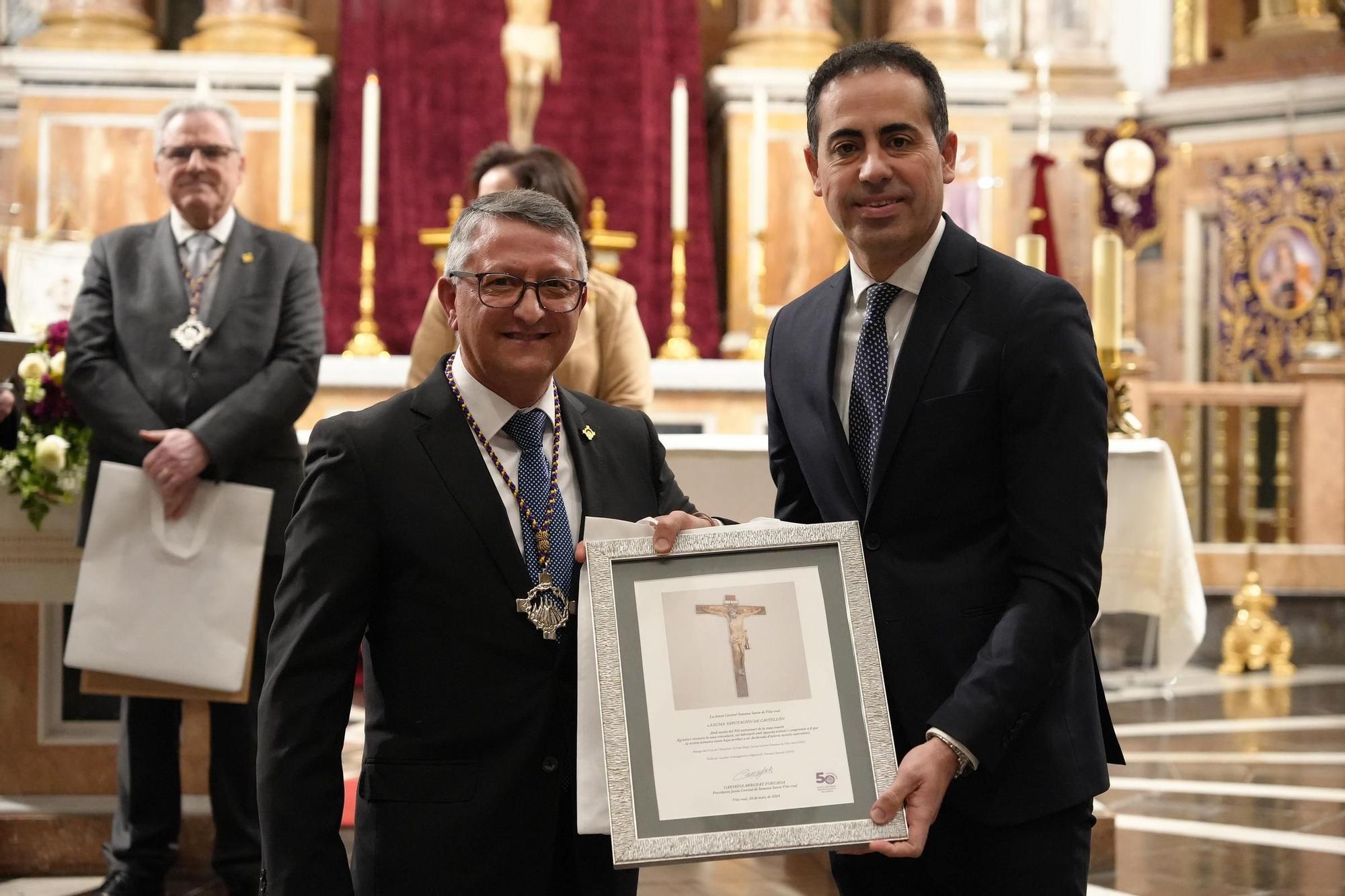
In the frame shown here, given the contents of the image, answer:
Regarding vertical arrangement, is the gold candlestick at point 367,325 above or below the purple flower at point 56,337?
above

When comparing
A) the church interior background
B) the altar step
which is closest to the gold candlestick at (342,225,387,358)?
the church interior background

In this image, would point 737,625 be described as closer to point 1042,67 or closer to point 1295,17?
point 1042,67

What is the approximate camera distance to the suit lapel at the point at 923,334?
1.95 meters

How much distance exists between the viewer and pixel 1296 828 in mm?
4609

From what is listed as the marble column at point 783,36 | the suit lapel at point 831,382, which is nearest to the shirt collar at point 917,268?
the suit lapel at point 831,382

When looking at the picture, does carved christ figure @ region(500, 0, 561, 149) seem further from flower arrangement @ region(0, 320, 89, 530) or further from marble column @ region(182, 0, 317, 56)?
flower arrangement @ region(0, 320, 89, 530)

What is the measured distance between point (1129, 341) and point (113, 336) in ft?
23.2

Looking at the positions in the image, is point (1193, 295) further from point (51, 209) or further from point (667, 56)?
point (51, 209)

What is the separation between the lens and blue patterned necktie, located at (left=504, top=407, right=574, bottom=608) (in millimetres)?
2043

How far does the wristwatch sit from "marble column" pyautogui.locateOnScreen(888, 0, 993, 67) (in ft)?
24.1

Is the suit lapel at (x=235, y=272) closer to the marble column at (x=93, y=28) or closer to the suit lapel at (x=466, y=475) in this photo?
the suit lapel at (x=466, y=475)

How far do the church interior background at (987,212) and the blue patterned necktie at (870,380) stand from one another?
235cm

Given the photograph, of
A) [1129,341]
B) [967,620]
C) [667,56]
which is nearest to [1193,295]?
[1129,341]

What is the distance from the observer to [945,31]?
869 cm
